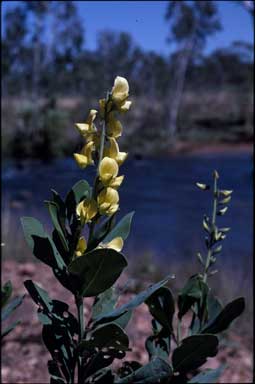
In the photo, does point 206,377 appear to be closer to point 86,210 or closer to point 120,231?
point 120,231

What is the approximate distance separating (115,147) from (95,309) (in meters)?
0.39

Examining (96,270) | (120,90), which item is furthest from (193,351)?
(120,90)

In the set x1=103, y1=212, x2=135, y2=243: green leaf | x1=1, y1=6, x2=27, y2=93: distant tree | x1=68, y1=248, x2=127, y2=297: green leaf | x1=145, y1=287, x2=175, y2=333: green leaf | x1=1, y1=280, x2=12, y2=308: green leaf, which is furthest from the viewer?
x1=1, y1=6, x2=27, y2=93: distant tree

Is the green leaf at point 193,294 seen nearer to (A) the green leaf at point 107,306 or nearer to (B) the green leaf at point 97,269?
(A) the green leaf at point 107,306

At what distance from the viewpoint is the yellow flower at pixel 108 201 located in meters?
1.09

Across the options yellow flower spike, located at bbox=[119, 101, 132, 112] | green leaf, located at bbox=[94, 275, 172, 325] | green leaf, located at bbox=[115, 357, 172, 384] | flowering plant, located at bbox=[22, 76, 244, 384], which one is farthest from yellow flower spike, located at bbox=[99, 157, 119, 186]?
green leaf, located at bbox=[115, 357, 172, 384]

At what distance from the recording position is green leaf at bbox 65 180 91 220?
1.19 meters

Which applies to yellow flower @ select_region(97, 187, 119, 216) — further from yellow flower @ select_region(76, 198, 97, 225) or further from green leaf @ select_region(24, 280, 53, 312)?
green leaf @ select_region(24, 280, 53, 312)

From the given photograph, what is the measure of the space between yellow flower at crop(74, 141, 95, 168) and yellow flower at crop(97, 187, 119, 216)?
75mm

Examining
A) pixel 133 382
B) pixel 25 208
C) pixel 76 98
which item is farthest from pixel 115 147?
pixel 76 98

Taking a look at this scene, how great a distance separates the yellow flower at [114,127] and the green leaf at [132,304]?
303mm

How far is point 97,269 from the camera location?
3.51 ft

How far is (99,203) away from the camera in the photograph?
43.7 inches

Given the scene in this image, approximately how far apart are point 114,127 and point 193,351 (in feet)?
1.74
